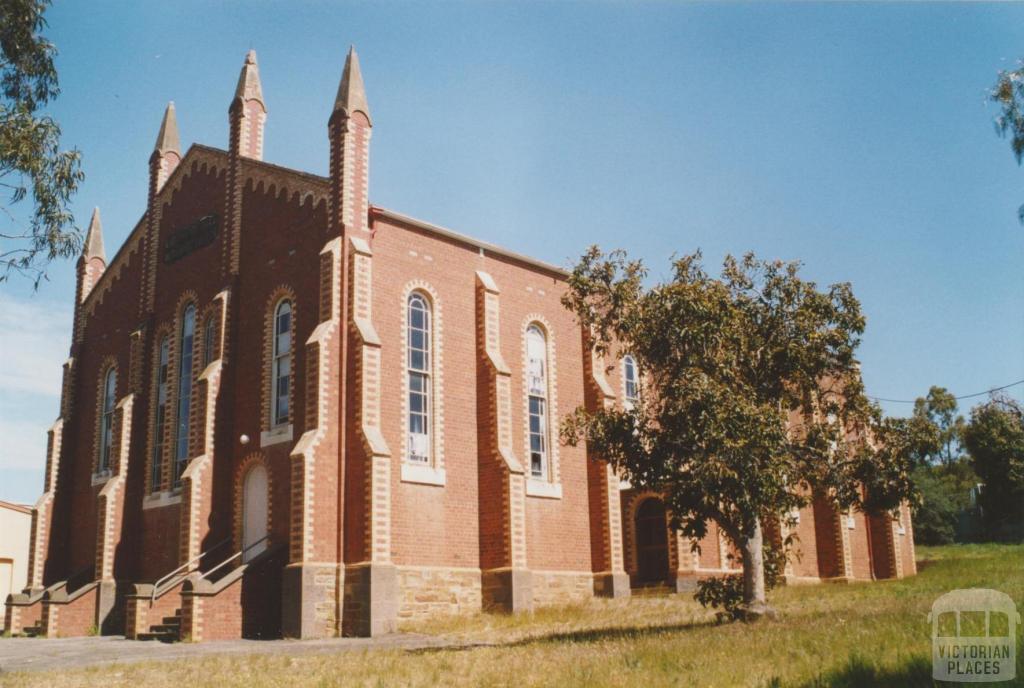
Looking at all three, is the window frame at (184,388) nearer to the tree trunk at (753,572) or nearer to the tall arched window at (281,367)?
the tall arched window at (281,367)

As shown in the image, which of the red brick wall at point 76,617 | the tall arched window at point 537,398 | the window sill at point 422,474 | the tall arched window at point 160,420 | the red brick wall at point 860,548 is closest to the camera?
the window sill at point 422,474

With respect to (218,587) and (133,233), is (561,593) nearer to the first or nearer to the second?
(218,587)

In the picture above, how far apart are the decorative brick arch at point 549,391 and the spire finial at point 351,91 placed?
7.51 metres

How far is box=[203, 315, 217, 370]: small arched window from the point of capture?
26.8 m

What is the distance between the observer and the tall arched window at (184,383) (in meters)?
27.1

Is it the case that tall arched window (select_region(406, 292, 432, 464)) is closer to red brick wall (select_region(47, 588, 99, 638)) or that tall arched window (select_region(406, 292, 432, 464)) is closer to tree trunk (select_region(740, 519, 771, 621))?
tree trunk (select_region(740, 519, 771, 621))

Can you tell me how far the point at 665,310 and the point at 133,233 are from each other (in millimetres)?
21782

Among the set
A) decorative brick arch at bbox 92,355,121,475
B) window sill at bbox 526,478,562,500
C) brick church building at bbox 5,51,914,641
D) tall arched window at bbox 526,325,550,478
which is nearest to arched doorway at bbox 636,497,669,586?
brick church building at bbox 5,51,914,641

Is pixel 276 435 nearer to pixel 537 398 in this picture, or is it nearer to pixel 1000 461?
pixel 537 398

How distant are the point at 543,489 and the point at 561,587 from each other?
2653 mm

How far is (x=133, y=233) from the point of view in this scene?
31.9 m

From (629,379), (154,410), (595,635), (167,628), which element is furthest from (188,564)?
(629,379)

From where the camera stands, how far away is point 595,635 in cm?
1695

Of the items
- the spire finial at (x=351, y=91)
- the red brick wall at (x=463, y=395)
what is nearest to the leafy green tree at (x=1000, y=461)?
the red brick wall at (x=463, y=395)
